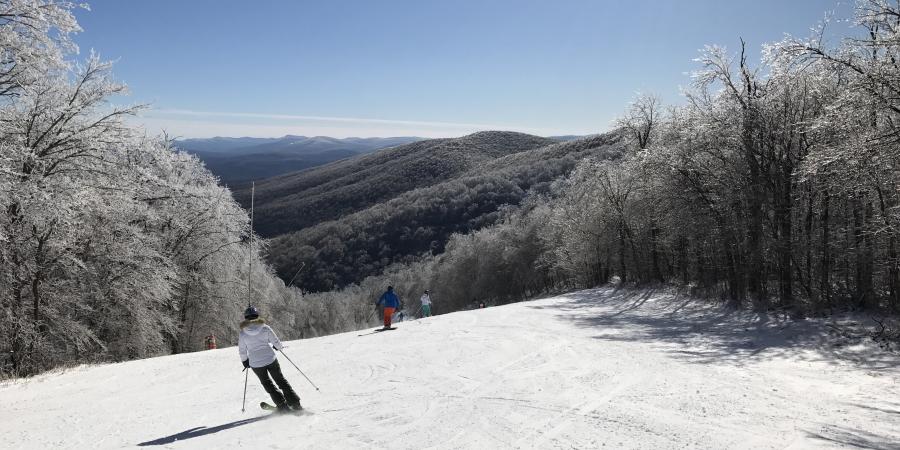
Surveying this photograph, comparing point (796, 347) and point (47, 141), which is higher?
point (47, 141)

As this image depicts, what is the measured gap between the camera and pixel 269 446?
6598 millimetres

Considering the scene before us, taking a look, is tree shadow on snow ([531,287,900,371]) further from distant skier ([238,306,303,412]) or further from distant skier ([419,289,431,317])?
distant skier ([238,306,303,412])

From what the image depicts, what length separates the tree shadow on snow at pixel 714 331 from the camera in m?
11.9

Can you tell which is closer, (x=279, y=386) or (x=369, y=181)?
(x=279, y=386)

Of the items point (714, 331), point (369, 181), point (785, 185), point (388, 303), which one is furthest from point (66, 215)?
point (369, 181)

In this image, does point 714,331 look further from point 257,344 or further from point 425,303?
point 257,344

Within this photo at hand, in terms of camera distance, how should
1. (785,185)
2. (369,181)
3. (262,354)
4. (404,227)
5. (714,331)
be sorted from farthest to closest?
(369,181) < (404,227) < (785,185) < (714,331) < (262,354)

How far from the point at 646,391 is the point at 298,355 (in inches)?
346

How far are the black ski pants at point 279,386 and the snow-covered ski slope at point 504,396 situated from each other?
35 cm

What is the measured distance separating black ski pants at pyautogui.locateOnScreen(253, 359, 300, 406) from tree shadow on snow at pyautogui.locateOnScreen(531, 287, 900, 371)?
8.65 metres

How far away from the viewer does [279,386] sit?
827 cm

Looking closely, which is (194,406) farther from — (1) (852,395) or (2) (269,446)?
(1) (852,395)

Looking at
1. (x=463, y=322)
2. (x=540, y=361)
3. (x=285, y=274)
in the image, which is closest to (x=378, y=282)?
(x=285, y=274)

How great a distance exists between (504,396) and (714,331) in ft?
33.1
